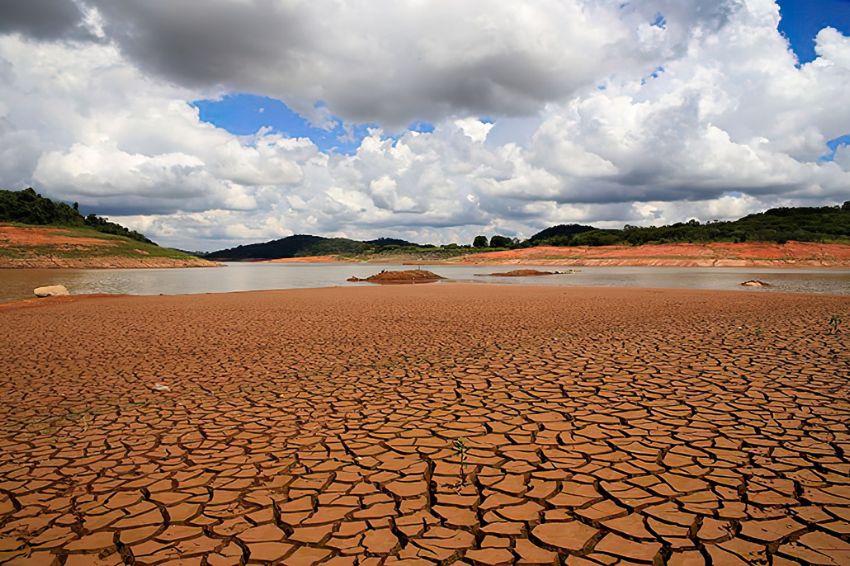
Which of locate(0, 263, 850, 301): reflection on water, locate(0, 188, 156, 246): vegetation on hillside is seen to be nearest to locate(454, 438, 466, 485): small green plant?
locate(0, 263, 850, 301): reflection on water

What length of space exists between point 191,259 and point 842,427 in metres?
99.8

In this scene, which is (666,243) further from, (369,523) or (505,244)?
(369,523)

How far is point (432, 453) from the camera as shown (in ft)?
15.2

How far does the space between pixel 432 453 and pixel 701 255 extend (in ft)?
242

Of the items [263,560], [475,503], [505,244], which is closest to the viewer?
[263,560]

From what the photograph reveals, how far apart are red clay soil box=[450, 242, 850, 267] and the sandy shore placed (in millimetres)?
59617

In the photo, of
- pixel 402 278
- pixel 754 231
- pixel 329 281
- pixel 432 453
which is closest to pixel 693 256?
pixel 754 231

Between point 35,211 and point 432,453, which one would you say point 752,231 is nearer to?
point 432,453

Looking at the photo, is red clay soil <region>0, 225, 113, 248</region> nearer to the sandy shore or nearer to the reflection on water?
the reflection on water

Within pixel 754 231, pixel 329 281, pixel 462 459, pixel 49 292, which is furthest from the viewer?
pixel 754 231

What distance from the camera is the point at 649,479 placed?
3.97m

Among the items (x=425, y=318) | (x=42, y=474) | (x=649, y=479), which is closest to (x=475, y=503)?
(x=649, y=479)

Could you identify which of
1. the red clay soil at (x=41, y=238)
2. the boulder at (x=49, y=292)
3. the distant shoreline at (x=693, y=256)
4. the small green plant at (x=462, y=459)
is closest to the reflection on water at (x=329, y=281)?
the boulder at (x=49, y=292)

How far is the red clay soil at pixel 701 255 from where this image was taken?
189 ft
